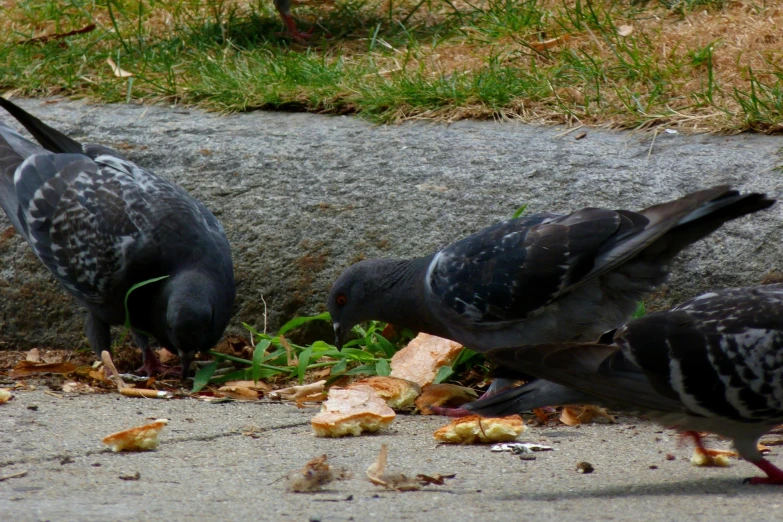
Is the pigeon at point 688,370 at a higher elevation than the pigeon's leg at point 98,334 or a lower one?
higher

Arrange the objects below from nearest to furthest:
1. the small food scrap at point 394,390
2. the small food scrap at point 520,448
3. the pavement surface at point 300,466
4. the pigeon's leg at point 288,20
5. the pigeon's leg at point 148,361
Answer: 1. the pavement surface at point 300,466
2. the small food scrap at point 520,448
3. the small food scrap at point 394,390
4. the pigeon's leg at point 148,361
5. the pigeon's leg at point 288,20

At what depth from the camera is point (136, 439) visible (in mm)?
3510

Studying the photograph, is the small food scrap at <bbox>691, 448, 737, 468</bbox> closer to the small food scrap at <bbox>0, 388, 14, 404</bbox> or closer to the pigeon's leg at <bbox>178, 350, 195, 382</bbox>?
the pigeon's leg at <bbox>178, 350, 195, 382</bbox>

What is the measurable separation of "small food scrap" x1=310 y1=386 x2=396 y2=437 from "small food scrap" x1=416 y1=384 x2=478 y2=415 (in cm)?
38

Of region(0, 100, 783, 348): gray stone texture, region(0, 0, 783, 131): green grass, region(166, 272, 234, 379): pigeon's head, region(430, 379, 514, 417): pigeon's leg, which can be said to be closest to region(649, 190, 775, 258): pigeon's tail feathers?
region(0, 100, 783, 348): gray stone texture

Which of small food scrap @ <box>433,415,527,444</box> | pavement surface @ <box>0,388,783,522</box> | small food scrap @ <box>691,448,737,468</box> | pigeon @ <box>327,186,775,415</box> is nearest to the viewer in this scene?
pavement surface @ <box>0,388,783,522</box>

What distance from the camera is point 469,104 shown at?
6.09 m

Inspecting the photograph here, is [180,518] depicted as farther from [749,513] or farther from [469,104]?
[469,104]

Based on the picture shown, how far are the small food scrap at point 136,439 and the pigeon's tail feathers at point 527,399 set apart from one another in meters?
1.14

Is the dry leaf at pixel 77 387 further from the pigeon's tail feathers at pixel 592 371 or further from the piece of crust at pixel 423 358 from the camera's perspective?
the pigeon's tail feathers at pixel 592 371

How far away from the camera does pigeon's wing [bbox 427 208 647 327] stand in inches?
167

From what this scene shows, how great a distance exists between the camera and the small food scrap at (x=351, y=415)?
3.86m

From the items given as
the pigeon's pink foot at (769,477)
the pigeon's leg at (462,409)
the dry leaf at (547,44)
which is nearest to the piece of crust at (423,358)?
the pigeon's leg at (462,409)

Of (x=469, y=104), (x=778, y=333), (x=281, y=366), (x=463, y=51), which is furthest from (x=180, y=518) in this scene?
(x=463, y=51)
